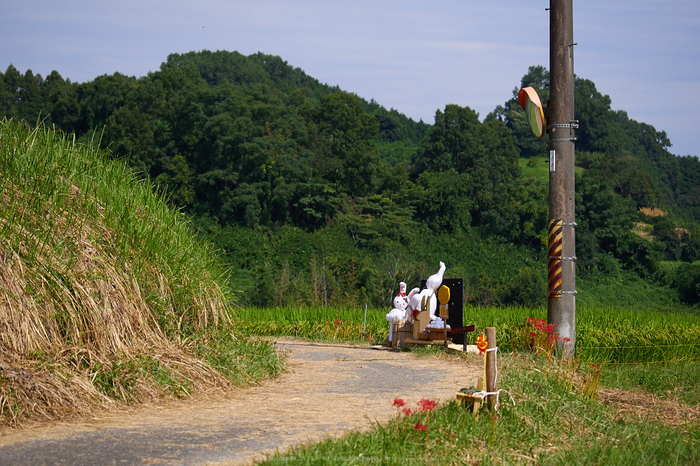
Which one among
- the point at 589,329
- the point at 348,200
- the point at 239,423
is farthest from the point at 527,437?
the point at 348,200

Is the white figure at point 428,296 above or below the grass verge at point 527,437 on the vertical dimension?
above

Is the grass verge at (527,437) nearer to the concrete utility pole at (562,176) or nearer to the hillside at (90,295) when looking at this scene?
the concrete utility pole at (562,176)

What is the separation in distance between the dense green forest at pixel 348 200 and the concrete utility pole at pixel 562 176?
25750 mm

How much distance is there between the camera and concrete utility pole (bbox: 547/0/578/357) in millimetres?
8219

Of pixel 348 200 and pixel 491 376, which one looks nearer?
pixel 491 376

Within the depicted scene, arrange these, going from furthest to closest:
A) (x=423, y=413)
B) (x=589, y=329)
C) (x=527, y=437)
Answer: (x=589, y=329), (x=527, y=437), (x=423, y=413)

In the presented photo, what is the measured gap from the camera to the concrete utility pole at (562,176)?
Answer: 8.22 metres

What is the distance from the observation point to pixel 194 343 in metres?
7.11

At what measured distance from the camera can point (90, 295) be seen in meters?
6.24

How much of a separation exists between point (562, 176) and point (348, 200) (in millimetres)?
38543

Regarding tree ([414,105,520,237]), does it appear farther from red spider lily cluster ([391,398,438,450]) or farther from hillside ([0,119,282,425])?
red spider lily cluster ([391,398,438,450])

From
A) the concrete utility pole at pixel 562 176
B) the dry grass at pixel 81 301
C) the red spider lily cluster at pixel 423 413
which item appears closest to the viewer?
the red spider lily cluster at pixel 423 413

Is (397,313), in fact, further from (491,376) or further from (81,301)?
(81,301)

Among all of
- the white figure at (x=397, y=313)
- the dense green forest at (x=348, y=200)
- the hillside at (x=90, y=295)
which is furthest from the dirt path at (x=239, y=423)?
the dense green forest at (x=348, y=200)
